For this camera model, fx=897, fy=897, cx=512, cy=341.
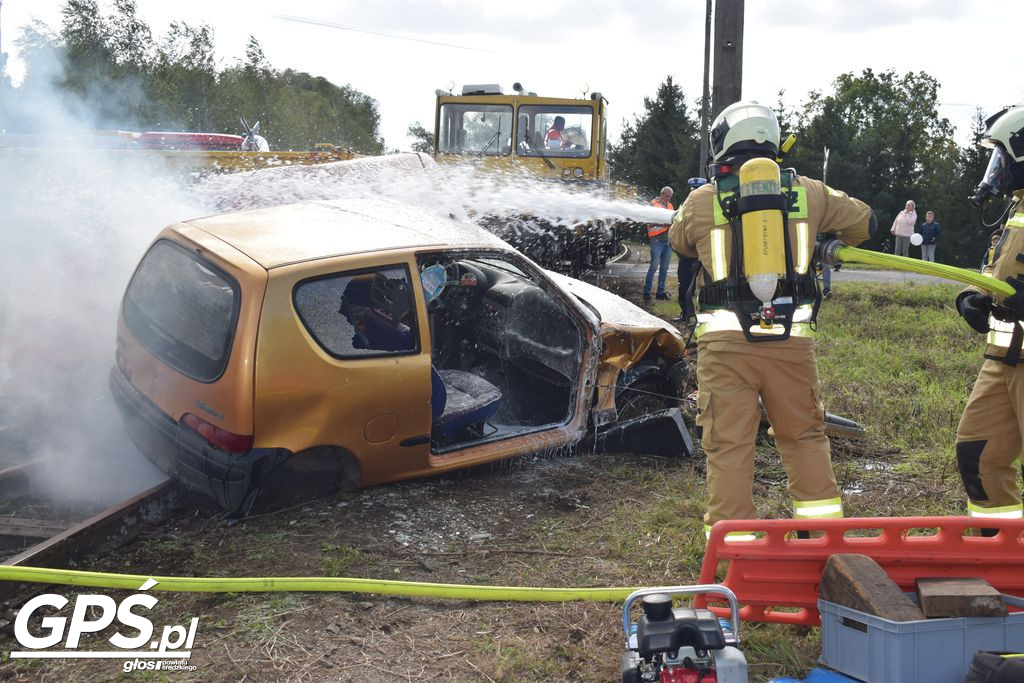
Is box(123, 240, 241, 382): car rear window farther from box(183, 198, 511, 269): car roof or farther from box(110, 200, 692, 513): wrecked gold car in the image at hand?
box(183, 198, 511, 269): car roof

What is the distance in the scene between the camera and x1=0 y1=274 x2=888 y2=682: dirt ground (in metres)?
3.24

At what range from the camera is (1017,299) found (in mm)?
3723

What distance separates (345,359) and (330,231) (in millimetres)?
859

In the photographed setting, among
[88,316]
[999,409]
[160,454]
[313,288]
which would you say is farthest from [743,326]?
[88,316]

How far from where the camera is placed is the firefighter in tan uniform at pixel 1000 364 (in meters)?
3.80

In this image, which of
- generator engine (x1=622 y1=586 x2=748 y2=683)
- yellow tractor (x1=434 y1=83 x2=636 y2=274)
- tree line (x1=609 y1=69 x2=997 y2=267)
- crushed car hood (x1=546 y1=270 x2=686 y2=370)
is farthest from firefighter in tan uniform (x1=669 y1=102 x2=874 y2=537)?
tree line (x1=609 y1=69 x2=997 y2=267)

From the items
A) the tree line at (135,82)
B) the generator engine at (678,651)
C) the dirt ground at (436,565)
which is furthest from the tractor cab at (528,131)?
the generator engine at (678,651)

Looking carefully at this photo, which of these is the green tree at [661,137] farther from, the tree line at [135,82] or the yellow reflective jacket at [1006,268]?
the yellow reflective jacket at [1006,268]

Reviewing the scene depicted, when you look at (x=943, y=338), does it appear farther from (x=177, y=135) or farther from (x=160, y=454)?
(x=177, y=135)

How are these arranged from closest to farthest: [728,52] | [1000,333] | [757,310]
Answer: [757,310]
[1000,333]
[728,52]

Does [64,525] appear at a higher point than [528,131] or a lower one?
lower

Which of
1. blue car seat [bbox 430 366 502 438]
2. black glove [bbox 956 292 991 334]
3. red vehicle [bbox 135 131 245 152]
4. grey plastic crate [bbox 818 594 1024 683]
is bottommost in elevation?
grey plastic crate [bbox 818 594 1024 683]

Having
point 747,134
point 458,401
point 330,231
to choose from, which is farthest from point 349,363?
point 747,134

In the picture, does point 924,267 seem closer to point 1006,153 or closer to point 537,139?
point 1006,153
